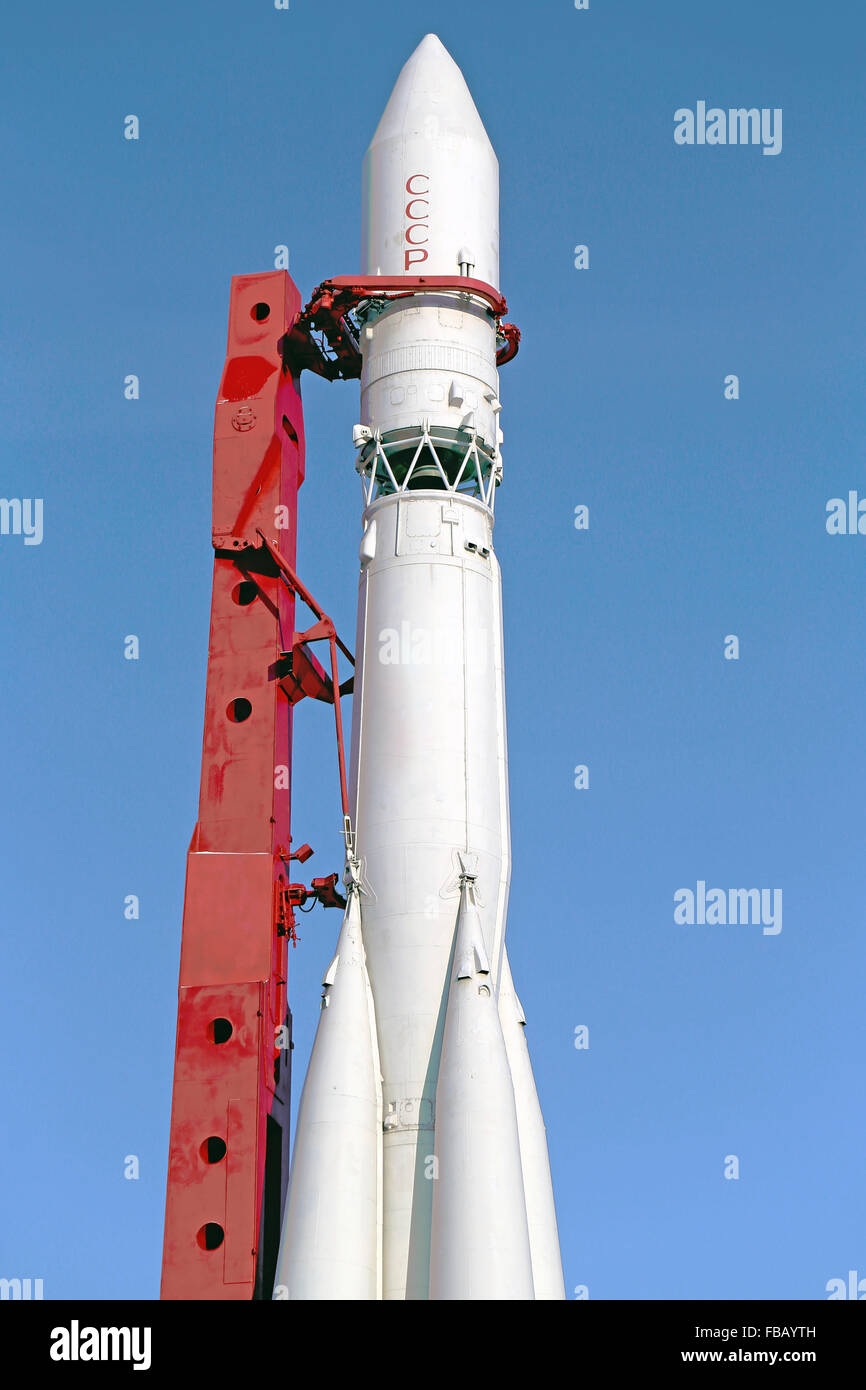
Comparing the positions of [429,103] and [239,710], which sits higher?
[429,103]

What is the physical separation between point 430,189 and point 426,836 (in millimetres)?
14755

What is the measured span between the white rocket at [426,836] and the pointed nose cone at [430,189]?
48 millimetres

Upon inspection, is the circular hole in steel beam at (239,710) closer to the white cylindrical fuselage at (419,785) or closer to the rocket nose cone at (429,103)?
the white cylindrical fuselage at (419,785)

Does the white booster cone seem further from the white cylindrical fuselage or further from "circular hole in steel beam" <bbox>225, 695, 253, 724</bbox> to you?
"circular hole in steel beam" <bbox>225, 695, 253, 724</bbox>

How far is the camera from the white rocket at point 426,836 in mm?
35125

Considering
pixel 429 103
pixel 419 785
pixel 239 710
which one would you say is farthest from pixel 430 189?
pixel 419 785

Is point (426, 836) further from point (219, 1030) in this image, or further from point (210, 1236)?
point (210, 1236)

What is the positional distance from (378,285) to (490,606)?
295 inches

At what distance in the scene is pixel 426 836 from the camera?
38.8m

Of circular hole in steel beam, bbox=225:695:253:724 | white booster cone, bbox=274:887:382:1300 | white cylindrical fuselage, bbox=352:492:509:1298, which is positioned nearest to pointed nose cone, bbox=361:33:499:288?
white cylindrical fuselage, bbox=352:492:509:1298

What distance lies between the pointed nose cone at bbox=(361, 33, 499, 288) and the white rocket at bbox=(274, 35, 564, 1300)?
48 millimetres

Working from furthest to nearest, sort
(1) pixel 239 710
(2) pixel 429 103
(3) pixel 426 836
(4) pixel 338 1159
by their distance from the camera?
1. (2) pixel 429 103
2. (1) pixel 239 710
3. (3) pixel 426 836
4. (4) pixel 338 1159

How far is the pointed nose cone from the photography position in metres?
44.4

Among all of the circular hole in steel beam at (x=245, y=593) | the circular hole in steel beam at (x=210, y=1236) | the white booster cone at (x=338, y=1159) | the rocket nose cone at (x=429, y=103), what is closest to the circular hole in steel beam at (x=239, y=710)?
the circular hole in steel beam at (x=245, y=593)
